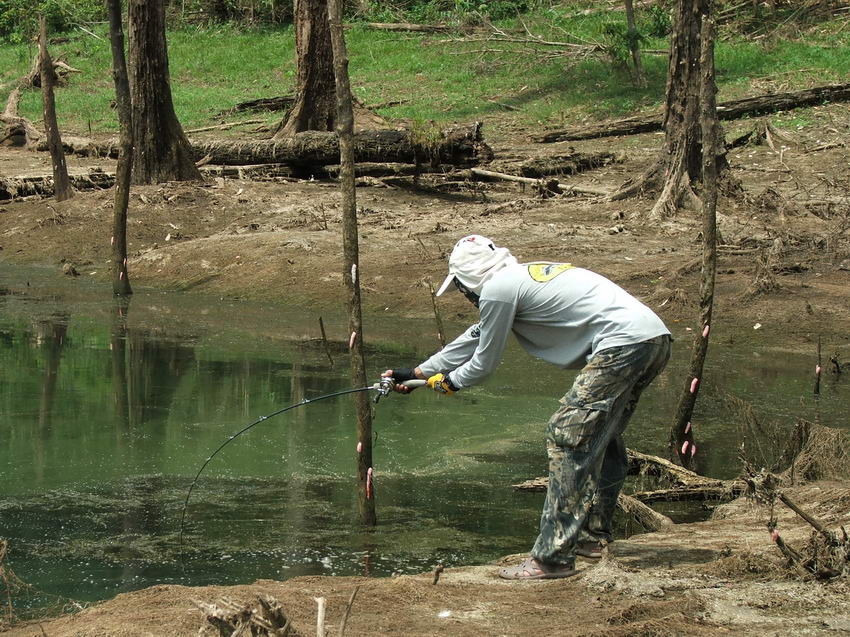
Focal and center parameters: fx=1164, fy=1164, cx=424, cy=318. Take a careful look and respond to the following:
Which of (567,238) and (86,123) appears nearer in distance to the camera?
(567,238)

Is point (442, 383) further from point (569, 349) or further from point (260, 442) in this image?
point (260, 442)

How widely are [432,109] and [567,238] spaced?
1063 cm

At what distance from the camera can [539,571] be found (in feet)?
17.4

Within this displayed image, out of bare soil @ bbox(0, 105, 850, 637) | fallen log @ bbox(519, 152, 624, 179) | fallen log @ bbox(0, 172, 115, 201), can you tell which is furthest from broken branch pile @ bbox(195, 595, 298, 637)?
fallen log @ bbox(0, 172, 115, 201)

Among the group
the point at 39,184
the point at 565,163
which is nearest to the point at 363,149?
the point at 565,163

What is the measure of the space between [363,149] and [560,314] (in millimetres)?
14418

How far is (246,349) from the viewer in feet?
40.4

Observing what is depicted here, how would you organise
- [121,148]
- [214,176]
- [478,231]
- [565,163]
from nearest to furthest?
[121,148] → [478,231] → [565,163] → [214,176]

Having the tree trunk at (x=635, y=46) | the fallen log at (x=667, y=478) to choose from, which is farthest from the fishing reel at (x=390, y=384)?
the tree trunk at (x=635, y=46)

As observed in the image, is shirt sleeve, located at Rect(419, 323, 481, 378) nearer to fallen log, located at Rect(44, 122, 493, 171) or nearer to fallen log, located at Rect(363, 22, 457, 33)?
fallen log, located at Rect(44, 122, 493, 171)

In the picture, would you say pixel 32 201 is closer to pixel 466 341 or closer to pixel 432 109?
pixel 432 109

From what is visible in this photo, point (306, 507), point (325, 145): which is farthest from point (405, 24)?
point (306, 507)

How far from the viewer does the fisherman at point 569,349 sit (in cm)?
513

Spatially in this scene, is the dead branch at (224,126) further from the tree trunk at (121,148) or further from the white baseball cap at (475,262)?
the white baseball cap at (475,262)
